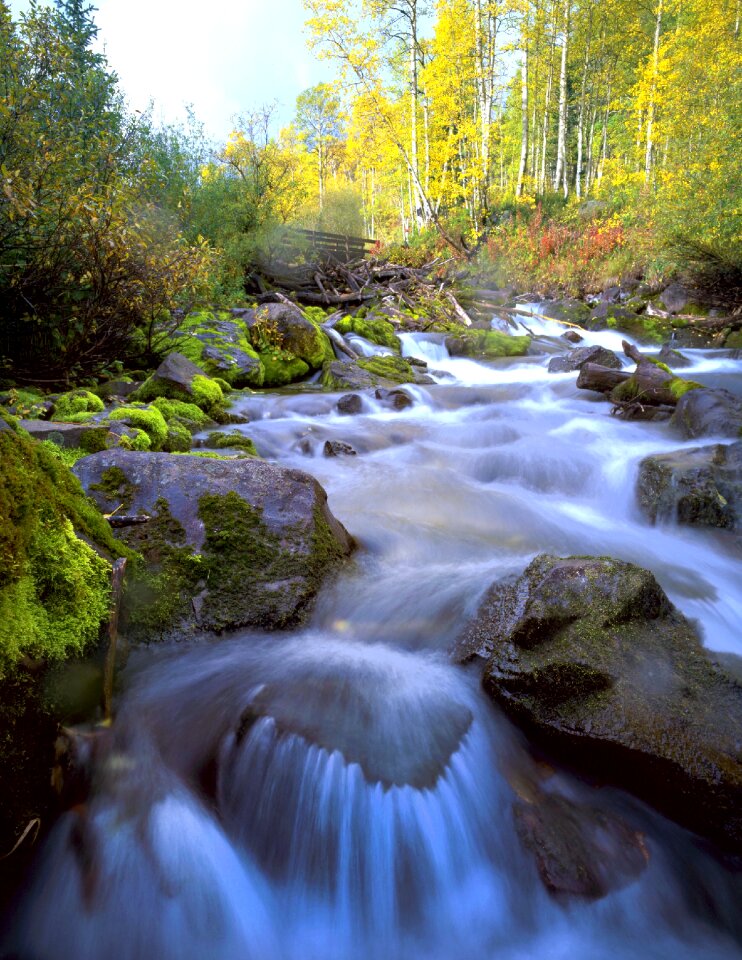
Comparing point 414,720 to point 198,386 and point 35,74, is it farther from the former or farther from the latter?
point 35,74

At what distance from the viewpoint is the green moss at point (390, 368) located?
1245 cm

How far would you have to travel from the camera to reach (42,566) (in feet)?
7.41

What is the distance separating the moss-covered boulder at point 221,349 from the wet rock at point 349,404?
2.27 metres

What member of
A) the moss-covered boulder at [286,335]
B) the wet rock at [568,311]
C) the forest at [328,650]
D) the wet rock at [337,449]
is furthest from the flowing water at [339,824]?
the wet rock at [568,311]

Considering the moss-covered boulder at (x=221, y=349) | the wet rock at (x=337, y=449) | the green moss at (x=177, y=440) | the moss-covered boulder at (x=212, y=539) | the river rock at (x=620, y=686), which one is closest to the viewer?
the river rock at (x=620, y=686)

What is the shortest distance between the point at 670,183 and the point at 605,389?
8.17 meters

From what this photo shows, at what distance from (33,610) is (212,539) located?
1379 mm

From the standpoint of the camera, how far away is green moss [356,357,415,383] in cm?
1245

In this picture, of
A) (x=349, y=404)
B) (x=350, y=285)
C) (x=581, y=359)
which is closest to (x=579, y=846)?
(x=349, y=404)

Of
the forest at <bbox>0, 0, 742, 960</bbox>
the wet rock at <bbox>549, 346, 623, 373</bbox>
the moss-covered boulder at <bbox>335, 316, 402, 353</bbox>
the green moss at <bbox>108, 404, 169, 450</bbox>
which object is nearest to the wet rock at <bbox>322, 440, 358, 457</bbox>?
the forest at <bbox>0, 0, 742, 960</bbox>

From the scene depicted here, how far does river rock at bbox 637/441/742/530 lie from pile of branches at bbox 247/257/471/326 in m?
12.4

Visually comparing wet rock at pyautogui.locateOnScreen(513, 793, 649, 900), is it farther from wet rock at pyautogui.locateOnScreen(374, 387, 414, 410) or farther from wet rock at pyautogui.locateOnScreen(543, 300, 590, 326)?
wet rock at pyautogui.locateOnScreen(543, 300, 590, 326)

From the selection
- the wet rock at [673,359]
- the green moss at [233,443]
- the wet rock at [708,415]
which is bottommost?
the green moss at [233,443]

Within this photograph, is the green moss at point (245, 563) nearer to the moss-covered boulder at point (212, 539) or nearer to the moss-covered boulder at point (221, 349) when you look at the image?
the moss-covered boulder at point (212, 539)
